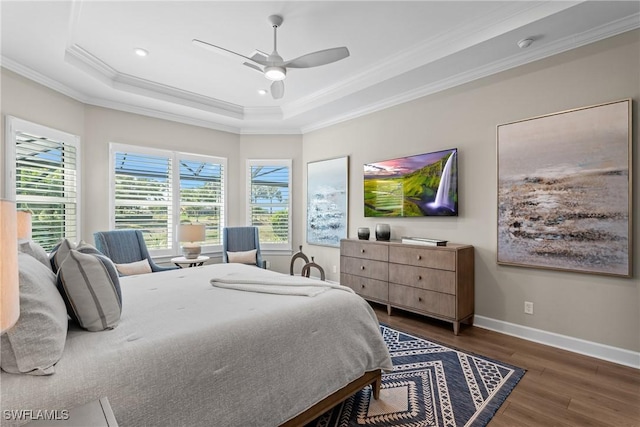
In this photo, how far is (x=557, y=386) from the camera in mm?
2211

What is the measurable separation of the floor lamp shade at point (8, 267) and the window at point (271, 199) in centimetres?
485

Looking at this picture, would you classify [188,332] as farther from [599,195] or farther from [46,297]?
[599,195]

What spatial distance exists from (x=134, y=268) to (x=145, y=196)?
4.53ft

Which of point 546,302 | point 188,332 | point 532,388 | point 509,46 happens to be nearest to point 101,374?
point 188,332

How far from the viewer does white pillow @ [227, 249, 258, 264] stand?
4641 mm

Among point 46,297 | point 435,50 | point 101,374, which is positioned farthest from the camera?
point 435,50

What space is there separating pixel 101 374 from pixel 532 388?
2.63 metres

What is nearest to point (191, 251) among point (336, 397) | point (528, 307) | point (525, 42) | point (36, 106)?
point (36, 106)

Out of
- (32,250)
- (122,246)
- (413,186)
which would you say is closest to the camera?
(32,250)

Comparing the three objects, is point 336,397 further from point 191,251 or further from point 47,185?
point 47,185

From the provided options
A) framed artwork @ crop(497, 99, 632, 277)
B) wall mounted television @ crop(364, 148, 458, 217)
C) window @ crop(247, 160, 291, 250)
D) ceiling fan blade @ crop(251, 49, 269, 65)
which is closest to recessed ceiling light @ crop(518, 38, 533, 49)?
framed artwork @ crop(497, 99, 632, 277)

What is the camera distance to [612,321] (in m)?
2.57

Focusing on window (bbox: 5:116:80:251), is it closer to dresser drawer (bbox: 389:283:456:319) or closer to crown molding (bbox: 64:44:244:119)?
crown molding (bbox: 64:44:244:119)

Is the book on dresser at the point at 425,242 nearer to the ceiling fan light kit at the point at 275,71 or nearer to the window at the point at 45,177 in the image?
the ceiling fan light kit at the point at 275,71
